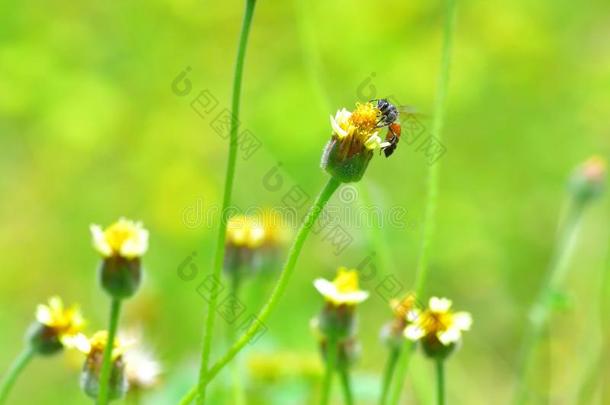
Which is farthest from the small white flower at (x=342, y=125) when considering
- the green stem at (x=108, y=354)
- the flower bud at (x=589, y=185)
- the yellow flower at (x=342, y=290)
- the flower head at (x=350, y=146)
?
the flower bud at (x=589, y=185)

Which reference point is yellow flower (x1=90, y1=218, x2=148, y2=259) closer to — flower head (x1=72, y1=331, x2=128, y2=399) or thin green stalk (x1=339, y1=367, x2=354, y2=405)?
flower head (x1=72, y1=331, x2=128, y2=399)

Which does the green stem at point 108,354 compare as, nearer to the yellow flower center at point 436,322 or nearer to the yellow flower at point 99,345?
the yellow flower at point 99,345

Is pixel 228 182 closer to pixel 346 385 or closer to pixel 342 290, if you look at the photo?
pixel 342 290

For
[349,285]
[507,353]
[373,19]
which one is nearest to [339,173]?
[349,285]

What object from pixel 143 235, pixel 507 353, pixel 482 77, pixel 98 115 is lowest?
pixel 143 235

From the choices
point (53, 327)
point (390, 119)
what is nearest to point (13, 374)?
point (53, 327)

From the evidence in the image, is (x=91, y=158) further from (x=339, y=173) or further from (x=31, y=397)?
(x=339, y=173)
